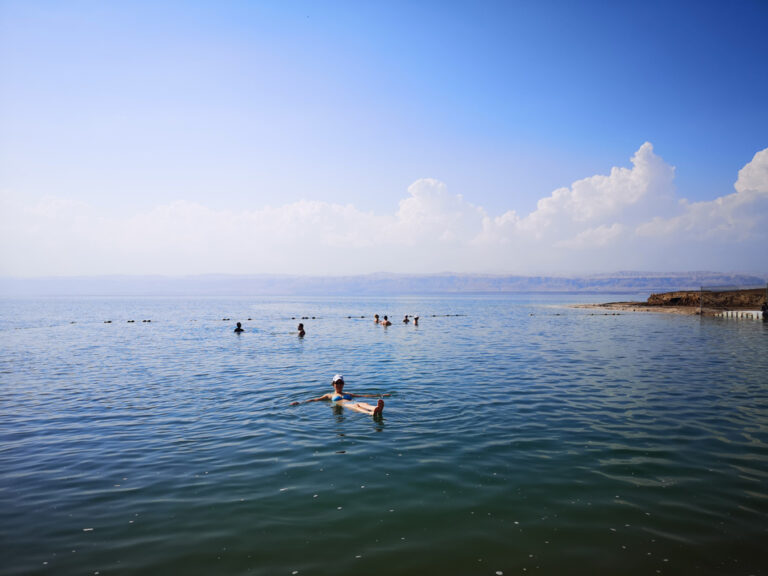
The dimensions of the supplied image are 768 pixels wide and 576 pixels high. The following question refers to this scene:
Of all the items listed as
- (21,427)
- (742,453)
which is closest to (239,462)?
(21,427)

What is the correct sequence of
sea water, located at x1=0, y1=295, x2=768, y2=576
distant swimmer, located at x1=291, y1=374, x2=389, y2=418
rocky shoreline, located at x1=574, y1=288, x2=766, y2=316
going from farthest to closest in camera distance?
rocky shoreline, located at x1=574, y1=288, x2=766, y2=316, distant swimmer, located at x1=291, y1=374, x2=389, y2=418, sea water, located at x1=0, y1=295, x2=768, y2=576

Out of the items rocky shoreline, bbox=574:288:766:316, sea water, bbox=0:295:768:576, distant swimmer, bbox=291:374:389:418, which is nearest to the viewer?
sea water, bbox=0:295:768:576

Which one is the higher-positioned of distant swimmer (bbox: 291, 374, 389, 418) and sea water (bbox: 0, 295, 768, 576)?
distant swimmer (bbox: 291, 374, 389, 418)

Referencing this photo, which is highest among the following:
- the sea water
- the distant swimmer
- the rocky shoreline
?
the rocky shoreline

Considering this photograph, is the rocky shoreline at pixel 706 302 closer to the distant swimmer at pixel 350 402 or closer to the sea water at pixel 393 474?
the sea water at pixel 393 474

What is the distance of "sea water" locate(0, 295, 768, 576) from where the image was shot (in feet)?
26.7

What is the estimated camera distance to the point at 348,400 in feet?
61.2

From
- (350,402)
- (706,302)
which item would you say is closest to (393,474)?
(350,402)

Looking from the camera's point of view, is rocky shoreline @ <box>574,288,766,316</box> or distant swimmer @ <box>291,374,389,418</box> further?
rocky shoreline @ <box>574,288,766,316</box>

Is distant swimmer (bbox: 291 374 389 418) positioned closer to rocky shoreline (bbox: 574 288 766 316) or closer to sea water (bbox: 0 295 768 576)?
sea water (bbox: 0 295 768 576)

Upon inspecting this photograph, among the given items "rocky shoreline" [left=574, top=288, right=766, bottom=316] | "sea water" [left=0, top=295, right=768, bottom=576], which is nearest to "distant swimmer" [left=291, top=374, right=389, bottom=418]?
"sea water" [left=0, top=295, right=768, bottom=576]

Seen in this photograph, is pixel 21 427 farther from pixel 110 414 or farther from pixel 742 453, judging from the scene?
pixel 742 453

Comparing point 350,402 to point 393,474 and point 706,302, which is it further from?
point 706,302

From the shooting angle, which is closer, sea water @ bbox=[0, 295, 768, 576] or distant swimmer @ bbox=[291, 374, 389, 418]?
sea water @ bbox=[0, 295, 768, 576]
